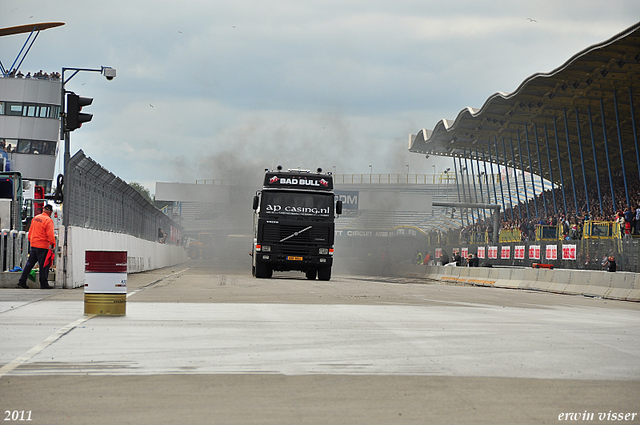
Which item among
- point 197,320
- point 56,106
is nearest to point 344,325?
point 197,320

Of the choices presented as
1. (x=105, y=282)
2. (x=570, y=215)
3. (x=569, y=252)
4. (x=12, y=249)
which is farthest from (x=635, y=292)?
(x=570, y=215)

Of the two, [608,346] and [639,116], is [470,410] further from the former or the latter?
[639,116]

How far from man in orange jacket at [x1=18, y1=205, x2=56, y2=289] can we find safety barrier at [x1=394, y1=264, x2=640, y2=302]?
14.1m

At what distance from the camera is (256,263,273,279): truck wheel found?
2741 cm

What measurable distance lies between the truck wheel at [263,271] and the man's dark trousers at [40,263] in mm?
10871

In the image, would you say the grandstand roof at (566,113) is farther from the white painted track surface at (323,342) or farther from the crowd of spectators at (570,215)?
the white painted track surface at (323,342)

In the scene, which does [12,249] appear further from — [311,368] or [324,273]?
[311,368]

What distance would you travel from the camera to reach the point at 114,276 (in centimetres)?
1040

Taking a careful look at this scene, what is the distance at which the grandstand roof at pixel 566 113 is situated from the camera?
1535 inches

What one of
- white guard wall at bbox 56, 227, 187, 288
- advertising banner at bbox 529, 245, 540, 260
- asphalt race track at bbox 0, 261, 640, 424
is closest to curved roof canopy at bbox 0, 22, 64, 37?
white guard wall at bbox 56, 227, 187, 288

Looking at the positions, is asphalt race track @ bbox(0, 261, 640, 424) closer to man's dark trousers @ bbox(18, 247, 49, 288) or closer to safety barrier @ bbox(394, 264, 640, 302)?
man's dark trousers @ bbox(18, 247, 49, 288)

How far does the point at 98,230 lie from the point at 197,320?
12.0 metres

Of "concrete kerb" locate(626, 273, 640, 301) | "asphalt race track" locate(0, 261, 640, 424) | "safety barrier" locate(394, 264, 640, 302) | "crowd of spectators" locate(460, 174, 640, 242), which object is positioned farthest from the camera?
"crowd of spectators" locate(460, 174, 640, 242)

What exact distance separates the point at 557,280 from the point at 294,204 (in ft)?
28.8
